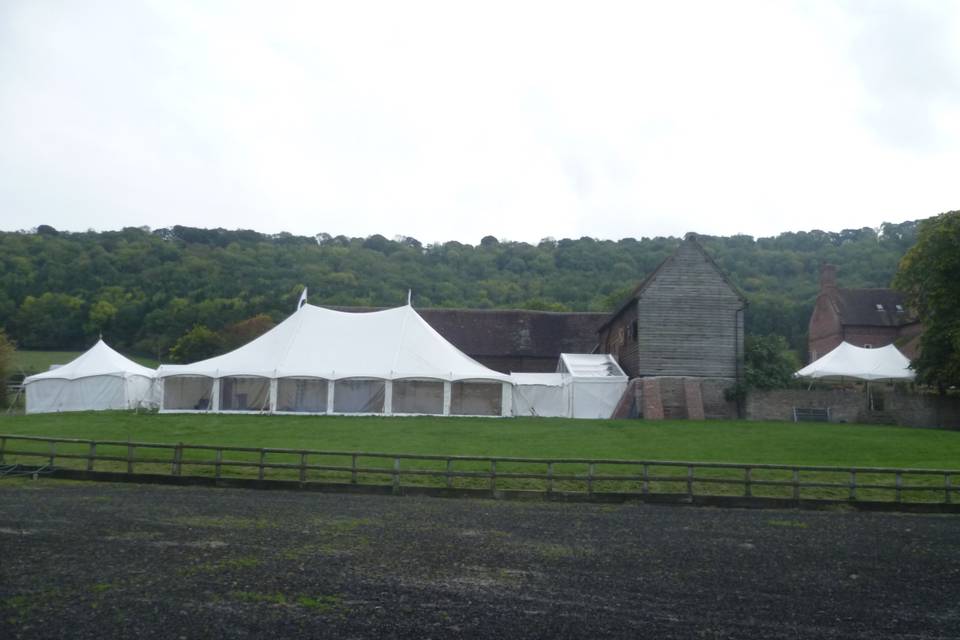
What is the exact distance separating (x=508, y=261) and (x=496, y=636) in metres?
81.0

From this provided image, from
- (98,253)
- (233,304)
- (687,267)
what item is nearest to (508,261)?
(233,304)

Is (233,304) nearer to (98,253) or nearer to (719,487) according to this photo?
(98,253)

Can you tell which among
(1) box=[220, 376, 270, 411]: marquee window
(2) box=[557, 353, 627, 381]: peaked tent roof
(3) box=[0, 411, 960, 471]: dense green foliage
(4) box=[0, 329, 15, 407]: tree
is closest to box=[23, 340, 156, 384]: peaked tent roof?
(1) box=[220, 376, 270, 411]: marquee window

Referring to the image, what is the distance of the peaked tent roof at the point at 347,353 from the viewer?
1084 inches

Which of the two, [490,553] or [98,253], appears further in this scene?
[98,253]

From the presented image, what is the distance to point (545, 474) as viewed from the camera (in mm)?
14039

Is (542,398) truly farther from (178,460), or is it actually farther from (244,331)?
(244,331)

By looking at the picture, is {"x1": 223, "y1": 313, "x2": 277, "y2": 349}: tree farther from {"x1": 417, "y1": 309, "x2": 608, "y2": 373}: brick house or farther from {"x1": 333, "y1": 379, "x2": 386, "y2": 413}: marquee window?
{"x1": 333, "y1": 379, "x2": 386, "y2": 413}: marquee window

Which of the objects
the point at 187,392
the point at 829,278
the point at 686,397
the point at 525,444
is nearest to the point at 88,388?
the point at 187,392

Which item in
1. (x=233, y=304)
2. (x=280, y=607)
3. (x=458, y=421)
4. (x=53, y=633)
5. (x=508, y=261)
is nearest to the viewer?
(x=53, y=633)

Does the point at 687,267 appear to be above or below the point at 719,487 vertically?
above

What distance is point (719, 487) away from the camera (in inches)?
586

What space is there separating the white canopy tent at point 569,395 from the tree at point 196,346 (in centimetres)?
3213

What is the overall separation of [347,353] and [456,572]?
2143 cm
